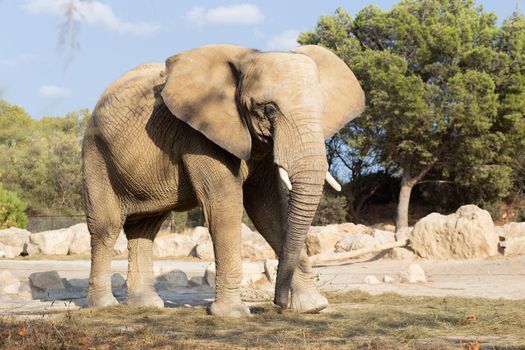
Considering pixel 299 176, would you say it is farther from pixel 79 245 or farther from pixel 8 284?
pixel 79 245

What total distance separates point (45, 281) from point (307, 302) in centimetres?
603

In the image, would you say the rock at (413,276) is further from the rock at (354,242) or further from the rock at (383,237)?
the rock at (354,242)

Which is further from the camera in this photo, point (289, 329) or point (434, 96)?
point (434, 96)

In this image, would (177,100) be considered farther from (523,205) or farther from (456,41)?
(523,205)

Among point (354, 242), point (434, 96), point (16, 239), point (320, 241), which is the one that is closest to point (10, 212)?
point (16, 239)

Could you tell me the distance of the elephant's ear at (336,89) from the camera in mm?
7980

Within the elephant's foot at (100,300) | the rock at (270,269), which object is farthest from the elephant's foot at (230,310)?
the rock at (270,269)

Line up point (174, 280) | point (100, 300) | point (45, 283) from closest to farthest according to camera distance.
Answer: point (100, 300) → point (45, 283) → point (174, 280)

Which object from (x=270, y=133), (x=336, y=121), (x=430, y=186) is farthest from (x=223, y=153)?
(x=430, y=186)

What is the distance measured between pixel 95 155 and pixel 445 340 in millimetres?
4656

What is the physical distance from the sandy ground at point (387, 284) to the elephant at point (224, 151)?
1371 mm

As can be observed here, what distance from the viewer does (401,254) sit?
58.5 feet

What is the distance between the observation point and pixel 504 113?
33.6m

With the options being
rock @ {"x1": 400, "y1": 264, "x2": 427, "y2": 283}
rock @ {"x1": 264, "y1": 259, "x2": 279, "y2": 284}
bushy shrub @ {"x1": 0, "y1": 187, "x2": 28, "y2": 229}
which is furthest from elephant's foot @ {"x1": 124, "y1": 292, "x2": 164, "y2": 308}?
bushy shrub @ {"x1": 0, "y1": 187, "x2": 28, "y2": 229}
